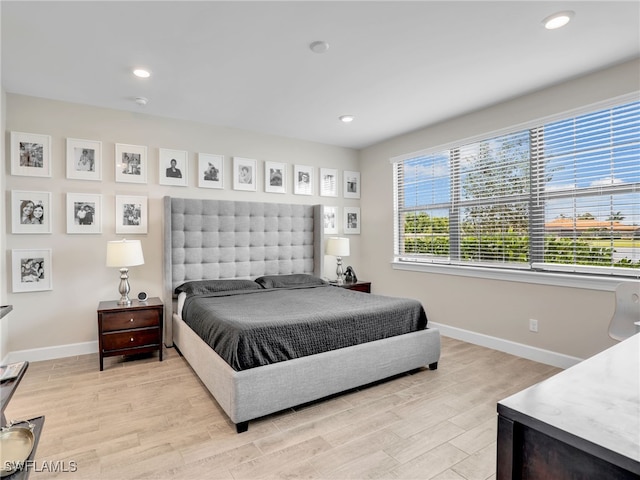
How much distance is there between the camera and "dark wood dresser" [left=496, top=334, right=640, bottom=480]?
0.59m

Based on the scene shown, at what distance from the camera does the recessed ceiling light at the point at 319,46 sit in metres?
2.44

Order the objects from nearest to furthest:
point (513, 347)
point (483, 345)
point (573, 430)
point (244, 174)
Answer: point (573, 430) → point (513, 347) → point (483, 345) → point (244, 174)

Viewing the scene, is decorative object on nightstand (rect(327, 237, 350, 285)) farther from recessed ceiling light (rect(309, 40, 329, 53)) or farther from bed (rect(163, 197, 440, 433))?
recessed ceiling light (rect(309, 40, 329, 53))

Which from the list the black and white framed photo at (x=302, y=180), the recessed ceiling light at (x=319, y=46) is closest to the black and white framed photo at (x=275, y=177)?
the black and white framed photo at (x=302, y=180)

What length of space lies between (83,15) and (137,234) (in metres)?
2.20

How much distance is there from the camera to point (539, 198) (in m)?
3.37

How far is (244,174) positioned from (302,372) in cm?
281

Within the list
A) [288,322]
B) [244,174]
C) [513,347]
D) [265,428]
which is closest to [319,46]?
[288,322]

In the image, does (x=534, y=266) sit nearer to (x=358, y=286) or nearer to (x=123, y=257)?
(x=358, y=286)

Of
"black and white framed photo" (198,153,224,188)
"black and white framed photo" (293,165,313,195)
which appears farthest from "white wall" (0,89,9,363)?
"black and white framed photo" (293,165,313,195)

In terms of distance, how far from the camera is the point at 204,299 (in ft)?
10.9

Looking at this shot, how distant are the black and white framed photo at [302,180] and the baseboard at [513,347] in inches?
96.7

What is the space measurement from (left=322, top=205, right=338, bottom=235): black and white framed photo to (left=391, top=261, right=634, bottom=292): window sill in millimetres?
1218

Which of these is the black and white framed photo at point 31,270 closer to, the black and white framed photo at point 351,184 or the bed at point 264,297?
the bed at point 264,297
